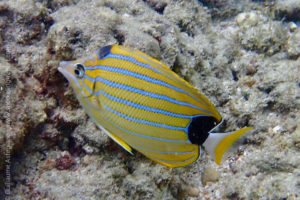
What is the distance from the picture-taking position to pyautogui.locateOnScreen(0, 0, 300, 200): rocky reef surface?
2.74m

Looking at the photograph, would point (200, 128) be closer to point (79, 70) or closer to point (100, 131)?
point (79, 70)

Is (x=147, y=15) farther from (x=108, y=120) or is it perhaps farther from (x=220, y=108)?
(x=108, y=120)

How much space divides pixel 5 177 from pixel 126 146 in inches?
76.8

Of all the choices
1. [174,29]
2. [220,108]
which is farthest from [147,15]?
[220,108]

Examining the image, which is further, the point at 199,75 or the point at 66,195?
the point at 199,75

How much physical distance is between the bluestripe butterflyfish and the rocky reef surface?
1.07m

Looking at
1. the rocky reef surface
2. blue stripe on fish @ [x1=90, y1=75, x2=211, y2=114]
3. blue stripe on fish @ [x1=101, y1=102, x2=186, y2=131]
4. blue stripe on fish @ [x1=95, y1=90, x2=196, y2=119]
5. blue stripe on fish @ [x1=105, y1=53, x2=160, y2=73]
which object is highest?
blue stripe on fish @ [x1=105, y1=53, x2=160, y2=73]

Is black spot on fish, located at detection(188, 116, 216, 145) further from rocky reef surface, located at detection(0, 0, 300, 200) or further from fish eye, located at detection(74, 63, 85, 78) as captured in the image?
rocky reef surface, located at detection(0, 0, 300, 200)

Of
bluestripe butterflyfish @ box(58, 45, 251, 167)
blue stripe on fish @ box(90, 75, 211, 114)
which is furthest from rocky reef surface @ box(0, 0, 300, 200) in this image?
blue stripe on fish @ box(90, 75, 211, 114)

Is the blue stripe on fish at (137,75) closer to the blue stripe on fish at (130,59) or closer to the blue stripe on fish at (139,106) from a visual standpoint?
the blue stripe on fish at (130,59)

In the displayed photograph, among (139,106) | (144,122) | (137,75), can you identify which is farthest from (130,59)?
(144,122)

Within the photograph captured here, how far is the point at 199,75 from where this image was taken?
3850mm

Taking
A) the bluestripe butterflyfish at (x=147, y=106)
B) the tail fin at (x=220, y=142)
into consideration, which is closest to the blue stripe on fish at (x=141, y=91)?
the bluestripe butterflyfish at (x=147, y=106)

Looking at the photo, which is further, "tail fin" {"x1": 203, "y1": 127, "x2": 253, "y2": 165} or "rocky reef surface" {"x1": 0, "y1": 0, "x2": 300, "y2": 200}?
"rocky reef surface" {"x1": 0, "y1": 0, "x2": 300, "y2": 200}
